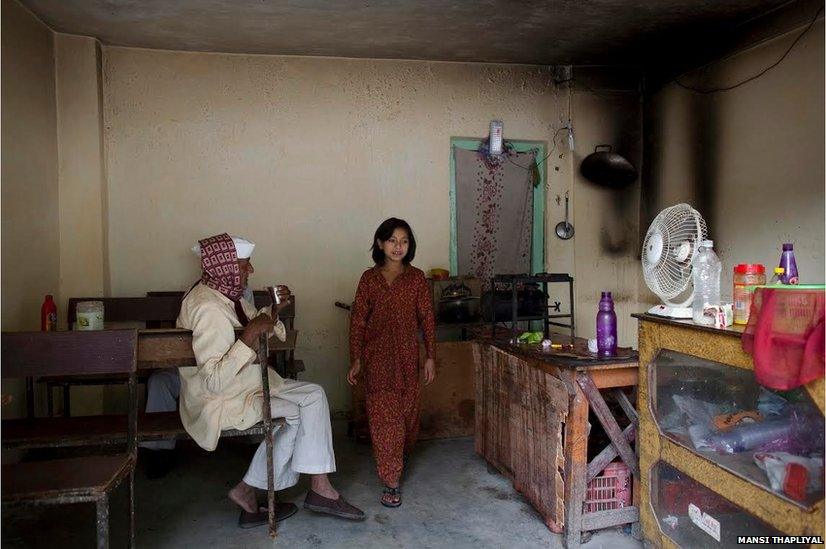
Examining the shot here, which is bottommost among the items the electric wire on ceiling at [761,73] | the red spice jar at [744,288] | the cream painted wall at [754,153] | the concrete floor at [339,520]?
the concrete floor at [339,520]

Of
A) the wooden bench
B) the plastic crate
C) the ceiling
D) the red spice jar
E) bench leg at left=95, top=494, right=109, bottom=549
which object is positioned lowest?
the plastic crate

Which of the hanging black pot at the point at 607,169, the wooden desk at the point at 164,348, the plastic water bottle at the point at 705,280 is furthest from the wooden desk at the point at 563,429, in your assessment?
the hanging black pot at the point at 607,169

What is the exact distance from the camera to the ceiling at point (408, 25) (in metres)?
4.30

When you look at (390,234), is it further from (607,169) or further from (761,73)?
(761,73)

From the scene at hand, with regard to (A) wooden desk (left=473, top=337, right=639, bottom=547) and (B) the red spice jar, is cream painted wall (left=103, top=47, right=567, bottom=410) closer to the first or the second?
(A) wooden desk (left=473, top=337, right=639, bottom=547)

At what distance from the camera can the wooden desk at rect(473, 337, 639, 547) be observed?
9.43 ft

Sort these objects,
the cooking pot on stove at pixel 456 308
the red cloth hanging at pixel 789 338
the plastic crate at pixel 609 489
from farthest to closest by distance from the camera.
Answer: the cooking pot on stove at pixel 456 308 → the plastic crate at pixel 609 489 → the red cloth hanging at pixel 789 338

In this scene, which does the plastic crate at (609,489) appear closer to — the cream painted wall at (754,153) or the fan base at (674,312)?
the fan base at (674,312)

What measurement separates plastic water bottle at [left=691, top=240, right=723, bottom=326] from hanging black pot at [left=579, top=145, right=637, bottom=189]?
338 centimetres

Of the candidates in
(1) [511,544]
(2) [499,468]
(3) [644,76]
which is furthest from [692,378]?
(3) [644,76]

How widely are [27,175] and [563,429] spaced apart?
3.87 metres

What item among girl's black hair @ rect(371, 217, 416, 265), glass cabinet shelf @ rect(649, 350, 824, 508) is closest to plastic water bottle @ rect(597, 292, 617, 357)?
glass cabinet shelf @ rect(649, 350, 824, 508)

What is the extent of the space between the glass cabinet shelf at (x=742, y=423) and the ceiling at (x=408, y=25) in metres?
2.79

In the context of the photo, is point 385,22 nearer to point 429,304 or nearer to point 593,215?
point 429,304
